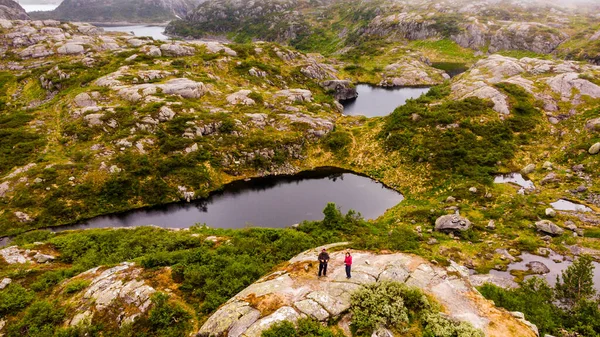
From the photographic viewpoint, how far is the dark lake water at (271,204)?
162ft

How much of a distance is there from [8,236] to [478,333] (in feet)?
200

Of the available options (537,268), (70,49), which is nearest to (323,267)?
(537,268)

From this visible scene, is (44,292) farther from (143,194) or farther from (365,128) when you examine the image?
(365,128)

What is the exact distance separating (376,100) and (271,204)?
76.9 meters

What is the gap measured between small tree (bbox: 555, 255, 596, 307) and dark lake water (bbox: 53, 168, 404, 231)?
26414 mm

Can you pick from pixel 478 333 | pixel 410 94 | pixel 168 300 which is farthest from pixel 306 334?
pixel 410 94

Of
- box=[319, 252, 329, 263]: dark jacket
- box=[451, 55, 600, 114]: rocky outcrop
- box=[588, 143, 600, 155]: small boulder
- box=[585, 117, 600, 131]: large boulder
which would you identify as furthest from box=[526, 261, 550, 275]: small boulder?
box=[451, 55, 600, 114]: rocky outcrop

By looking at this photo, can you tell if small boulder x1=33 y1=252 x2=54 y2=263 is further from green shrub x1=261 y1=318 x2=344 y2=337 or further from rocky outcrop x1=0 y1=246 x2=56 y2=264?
green shrub x1=261 y1=318 x2=344 y2=337

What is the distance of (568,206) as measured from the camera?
4434cm

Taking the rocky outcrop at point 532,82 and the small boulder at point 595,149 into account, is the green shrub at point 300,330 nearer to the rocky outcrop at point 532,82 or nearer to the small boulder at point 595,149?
the small boulder at point 595,149

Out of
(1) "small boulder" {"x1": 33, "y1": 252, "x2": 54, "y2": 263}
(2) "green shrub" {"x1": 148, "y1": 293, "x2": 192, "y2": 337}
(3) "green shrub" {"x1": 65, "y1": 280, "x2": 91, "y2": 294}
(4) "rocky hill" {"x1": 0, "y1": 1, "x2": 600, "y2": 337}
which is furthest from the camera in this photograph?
(1) "small boulder" {"x1": 33, "y1": 252, "x2": 54, "y2": 263}

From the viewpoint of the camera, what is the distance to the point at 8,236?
1752 inches

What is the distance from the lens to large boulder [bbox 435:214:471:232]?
134 feet

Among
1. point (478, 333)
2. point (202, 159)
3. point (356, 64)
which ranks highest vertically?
point (356, 64)
